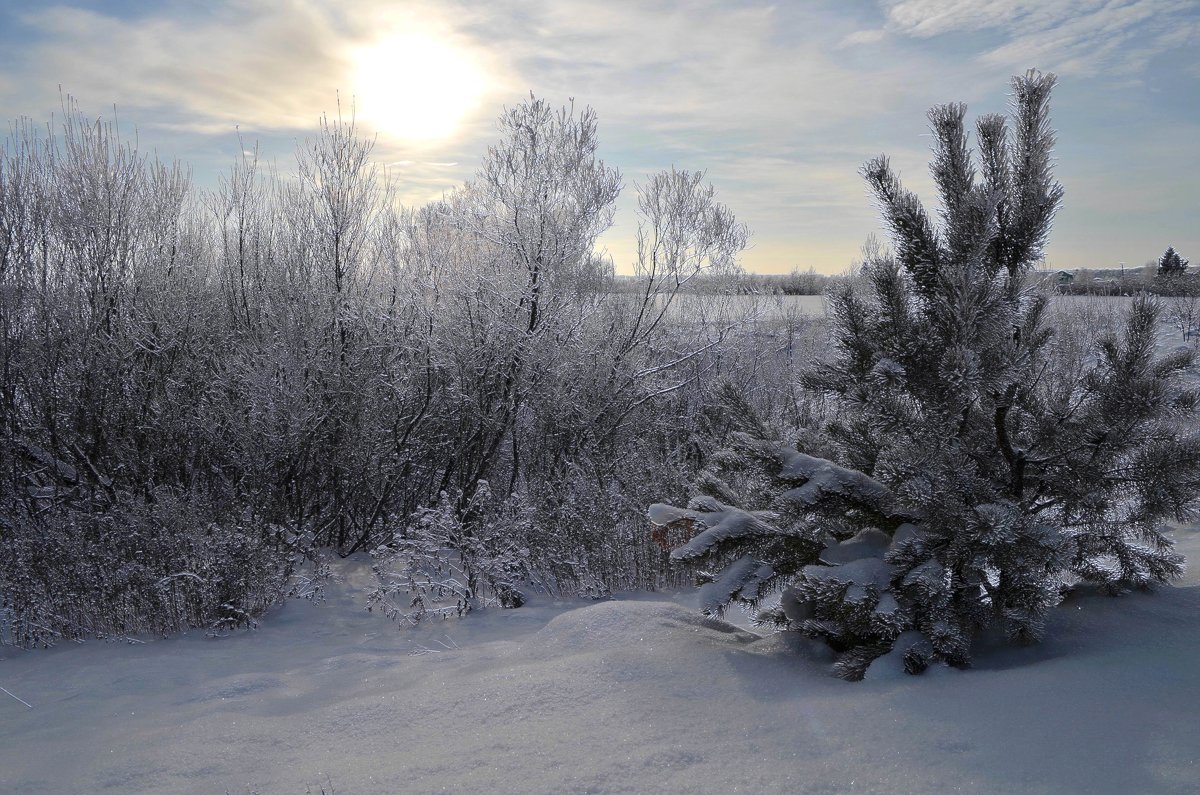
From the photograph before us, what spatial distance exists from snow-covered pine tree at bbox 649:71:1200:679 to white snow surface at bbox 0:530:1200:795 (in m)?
0.22

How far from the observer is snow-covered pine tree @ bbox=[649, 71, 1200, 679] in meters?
2.93

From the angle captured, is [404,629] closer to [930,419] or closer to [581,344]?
[930,419]

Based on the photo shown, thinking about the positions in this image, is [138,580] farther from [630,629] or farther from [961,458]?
[961,458]

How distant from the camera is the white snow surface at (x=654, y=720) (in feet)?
7.34

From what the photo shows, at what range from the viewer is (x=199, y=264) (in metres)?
9.96

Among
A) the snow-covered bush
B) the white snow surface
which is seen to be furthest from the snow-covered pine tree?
the snow-covered bush

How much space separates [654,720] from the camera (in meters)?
2.67

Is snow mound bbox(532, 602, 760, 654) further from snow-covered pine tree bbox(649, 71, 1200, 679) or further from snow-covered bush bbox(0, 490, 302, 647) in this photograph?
snow-covered bush bbox(0, 490, 302, 647)

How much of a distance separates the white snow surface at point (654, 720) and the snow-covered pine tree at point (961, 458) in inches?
8.7

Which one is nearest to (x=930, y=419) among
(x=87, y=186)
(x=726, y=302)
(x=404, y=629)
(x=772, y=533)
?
(x=772, y=533)

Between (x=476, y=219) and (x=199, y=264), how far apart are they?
383 cm

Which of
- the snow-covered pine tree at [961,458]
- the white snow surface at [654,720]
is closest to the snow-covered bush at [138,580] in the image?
the white snow surface at [654,720]

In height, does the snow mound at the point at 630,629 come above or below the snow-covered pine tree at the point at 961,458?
below

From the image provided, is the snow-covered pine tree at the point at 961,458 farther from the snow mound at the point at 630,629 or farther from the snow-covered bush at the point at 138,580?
the snow-covered bush at the point at 138,580
